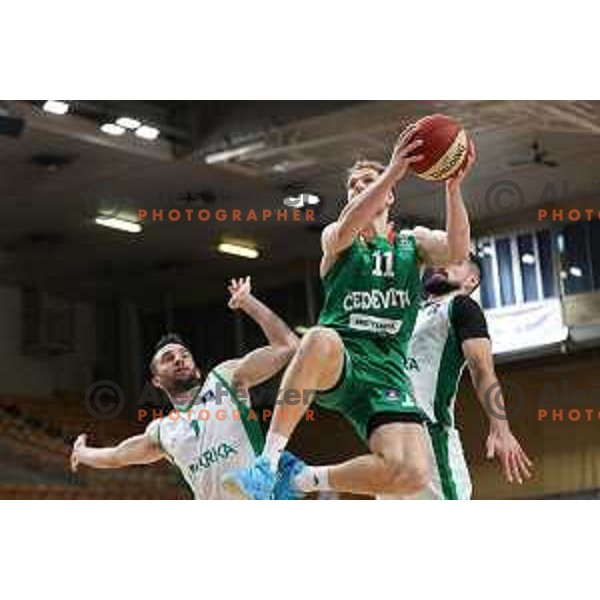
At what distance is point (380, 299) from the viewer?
23.9 feet

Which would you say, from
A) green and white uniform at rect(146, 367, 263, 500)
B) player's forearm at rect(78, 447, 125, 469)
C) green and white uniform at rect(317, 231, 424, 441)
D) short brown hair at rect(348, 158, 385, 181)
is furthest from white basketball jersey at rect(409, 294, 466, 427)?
player's forearm at rect(78, 447, 125, 469)

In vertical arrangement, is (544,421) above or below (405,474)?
above

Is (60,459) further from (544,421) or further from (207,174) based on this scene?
(544,421)

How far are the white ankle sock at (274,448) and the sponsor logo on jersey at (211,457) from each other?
0.37 meters

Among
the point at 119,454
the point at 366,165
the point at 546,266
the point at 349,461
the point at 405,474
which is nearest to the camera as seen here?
the point at 405,474

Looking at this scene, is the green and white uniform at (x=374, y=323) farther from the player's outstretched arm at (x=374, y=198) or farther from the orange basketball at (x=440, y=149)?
the orange basketball at (x=440, y=149)

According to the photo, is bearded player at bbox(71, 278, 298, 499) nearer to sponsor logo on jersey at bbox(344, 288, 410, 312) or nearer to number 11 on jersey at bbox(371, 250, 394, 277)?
sponsor logo on jersey at bbox(344, 288, 410, 312)

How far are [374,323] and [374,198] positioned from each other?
543 millimetres

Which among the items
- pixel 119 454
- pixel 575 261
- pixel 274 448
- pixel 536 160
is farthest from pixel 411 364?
pixel 119 454

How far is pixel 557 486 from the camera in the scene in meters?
7.84

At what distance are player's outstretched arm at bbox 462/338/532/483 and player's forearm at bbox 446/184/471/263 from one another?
1.63ft
